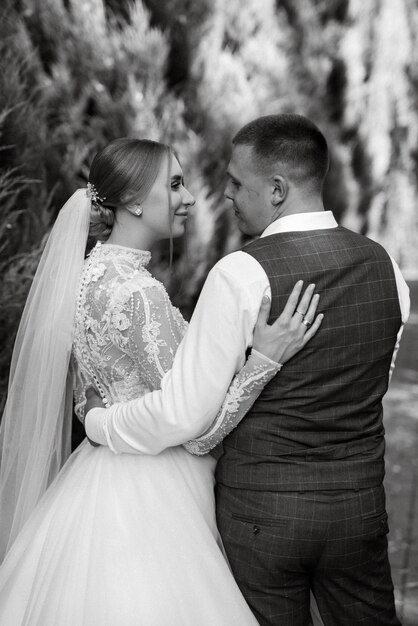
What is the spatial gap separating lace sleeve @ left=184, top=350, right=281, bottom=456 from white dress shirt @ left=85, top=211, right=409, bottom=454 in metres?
0.03

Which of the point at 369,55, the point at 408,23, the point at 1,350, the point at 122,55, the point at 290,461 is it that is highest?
the point at 408,23

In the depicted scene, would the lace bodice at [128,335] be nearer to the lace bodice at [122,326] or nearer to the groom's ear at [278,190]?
the lace bodice at [122,326]

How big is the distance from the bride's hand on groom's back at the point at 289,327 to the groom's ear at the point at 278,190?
1.04ft

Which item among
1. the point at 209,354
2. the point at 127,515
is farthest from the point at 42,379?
the point at 209,354

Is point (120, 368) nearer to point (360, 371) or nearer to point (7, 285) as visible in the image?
point (360, 371)

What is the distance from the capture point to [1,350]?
3.70 m

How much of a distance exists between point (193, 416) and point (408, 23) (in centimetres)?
1219

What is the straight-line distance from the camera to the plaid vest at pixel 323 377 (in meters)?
2.15

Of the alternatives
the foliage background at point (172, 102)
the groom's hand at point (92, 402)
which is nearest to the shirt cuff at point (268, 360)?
the groom's hand at point (92, 402)

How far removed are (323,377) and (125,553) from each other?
778 millimetres

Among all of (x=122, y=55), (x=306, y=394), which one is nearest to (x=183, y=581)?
(x=306, y=394)

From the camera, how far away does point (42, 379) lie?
262cm

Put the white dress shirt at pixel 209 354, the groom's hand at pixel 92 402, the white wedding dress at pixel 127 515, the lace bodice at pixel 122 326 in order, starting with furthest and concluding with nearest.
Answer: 1. the groom's hand at pixel 92 402
2. the lace bodice at pixel 122 326
3. the white wedding dress at pixel 127 515
4. the white dress shirt at pixel 209 354

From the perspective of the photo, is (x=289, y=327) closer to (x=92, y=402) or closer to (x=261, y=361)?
(x=261, y=361)
